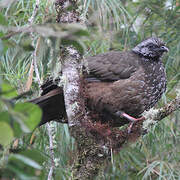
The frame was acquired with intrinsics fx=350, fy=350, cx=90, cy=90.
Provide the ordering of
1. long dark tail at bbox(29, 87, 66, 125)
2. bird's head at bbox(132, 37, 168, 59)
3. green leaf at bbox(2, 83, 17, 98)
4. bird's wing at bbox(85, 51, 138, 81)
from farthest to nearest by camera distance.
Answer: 1. bird's head at bbox(132, 37, 168, 59)
2. bird's wing at bbox(85, 51, 138, 81)
3. long dark tail at bbox(29, 87, 66, 125)
4. green leaf at bbox(2, 83, 17, 98)

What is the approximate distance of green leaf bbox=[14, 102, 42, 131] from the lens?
101 centimetres

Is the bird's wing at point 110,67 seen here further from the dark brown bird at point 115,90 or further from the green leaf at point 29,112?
the green leaf at point 29,112

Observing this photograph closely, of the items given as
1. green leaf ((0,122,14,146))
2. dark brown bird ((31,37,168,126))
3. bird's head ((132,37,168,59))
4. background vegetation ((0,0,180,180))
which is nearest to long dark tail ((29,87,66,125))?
dark brown bird ((31,37,168,126))

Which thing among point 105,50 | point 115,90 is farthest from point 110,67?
point 105,50

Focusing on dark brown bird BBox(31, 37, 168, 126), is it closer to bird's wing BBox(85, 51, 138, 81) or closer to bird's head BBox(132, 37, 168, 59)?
bird's wing BBox(85, 51, 138, 81)

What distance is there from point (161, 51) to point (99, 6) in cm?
85

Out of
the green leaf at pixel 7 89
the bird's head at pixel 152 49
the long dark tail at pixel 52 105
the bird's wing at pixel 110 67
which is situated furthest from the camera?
the bird's head at pixel 152 49

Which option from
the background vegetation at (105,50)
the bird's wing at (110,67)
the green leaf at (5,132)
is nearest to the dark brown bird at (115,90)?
the bird's wing at (110,67)

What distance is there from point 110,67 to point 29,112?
2348 millimetres

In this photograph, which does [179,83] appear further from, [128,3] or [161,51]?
[128,3]

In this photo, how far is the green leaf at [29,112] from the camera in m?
1.01

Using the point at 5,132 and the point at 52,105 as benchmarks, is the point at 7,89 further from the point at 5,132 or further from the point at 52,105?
the point at 52,105

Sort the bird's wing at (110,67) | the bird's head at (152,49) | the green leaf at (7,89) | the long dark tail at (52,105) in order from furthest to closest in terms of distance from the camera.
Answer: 1. the bird's head at (152,49)
2. the bird's wing at (110,67)
3. the long dark tail at (52,105)
4. the green leaf at (7,89)

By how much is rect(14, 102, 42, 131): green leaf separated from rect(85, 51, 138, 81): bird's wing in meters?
2.14
